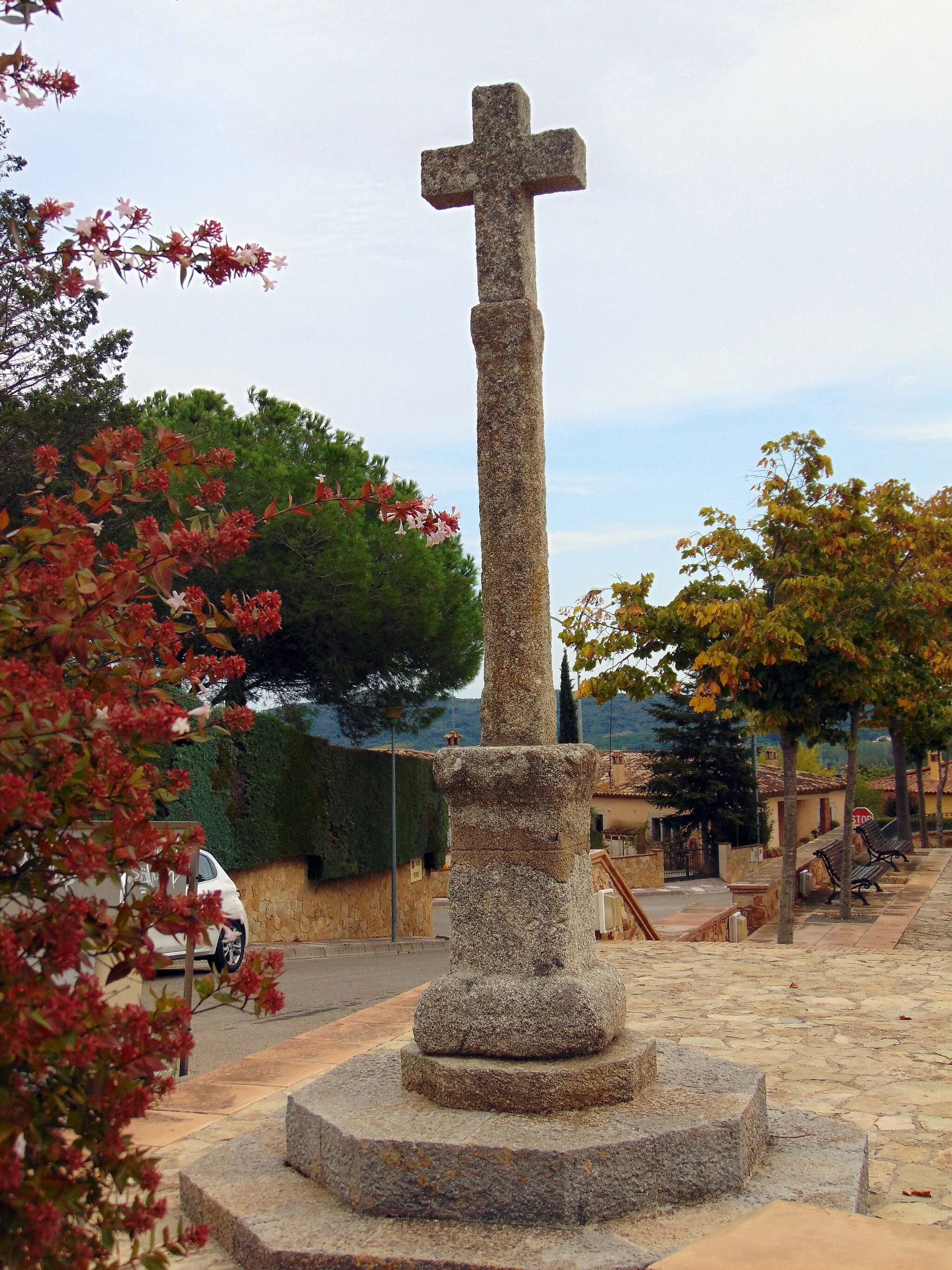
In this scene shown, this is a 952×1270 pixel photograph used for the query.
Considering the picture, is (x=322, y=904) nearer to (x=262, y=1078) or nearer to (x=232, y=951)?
(x=232, y=951)

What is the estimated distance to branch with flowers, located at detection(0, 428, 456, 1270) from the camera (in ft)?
5.42

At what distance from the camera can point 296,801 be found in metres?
18.0

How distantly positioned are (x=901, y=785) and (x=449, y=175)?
25.0 metres

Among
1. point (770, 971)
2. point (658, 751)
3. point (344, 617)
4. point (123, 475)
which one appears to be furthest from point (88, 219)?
point (658, 751)

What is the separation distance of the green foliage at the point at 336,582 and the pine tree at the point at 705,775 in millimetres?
16554

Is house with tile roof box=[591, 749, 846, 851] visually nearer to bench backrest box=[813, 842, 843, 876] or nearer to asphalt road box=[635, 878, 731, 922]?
asphalt road box=[635, 878, 731, 922]

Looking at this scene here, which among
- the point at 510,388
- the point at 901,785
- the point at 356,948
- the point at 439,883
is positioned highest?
the point at 510,388

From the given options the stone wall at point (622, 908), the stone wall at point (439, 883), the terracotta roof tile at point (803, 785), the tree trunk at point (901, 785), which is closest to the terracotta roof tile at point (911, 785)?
the terracotta roof tile at point (803, 785)

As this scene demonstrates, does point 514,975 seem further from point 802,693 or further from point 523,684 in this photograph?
point 802,693

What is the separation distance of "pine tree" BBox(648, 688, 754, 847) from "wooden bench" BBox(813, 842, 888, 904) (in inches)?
745

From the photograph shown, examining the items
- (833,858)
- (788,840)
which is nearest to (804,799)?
(833,858)

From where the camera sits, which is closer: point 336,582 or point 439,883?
point 336,582

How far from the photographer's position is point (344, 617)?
19797mm

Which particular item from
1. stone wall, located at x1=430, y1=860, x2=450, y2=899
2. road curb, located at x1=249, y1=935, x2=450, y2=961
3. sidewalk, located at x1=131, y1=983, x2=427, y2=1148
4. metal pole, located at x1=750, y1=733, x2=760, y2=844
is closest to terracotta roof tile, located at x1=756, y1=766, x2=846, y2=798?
metal pole, located at x1=750, y1=733, x2=760, y2=844
